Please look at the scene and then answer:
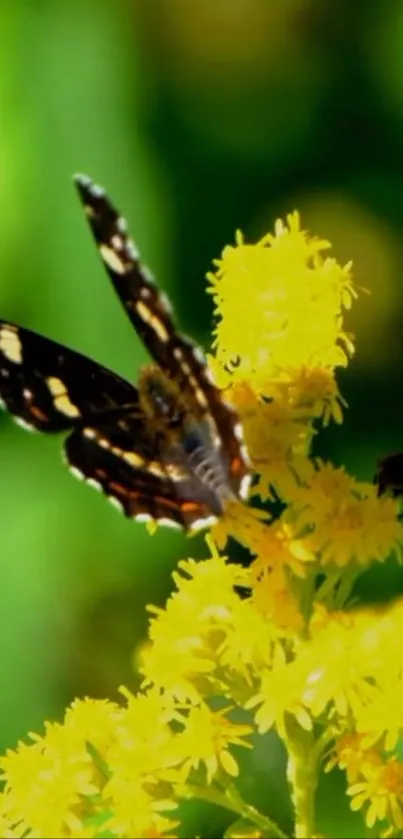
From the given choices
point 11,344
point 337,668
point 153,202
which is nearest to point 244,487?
point 337,668

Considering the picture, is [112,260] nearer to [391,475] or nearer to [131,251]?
[131,251]

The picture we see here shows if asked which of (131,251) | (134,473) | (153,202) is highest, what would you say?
(153,202)

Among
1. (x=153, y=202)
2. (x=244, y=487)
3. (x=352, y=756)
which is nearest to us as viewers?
(x=244, y=487)

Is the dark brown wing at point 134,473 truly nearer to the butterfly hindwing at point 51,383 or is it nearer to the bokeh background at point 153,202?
the butterfly hindwing at point 51,383

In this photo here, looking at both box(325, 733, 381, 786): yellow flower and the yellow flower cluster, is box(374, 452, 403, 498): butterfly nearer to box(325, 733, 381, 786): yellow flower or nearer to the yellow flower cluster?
the yellow flower cluster

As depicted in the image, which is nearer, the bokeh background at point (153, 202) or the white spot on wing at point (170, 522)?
the white spot on wing at point (170, 522)

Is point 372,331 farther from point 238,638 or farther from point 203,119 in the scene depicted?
point 238,638

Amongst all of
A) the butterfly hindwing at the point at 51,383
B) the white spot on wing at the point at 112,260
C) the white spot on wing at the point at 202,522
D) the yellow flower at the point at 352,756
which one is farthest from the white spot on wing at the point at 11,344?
the yellow flower at the point at 352,756
